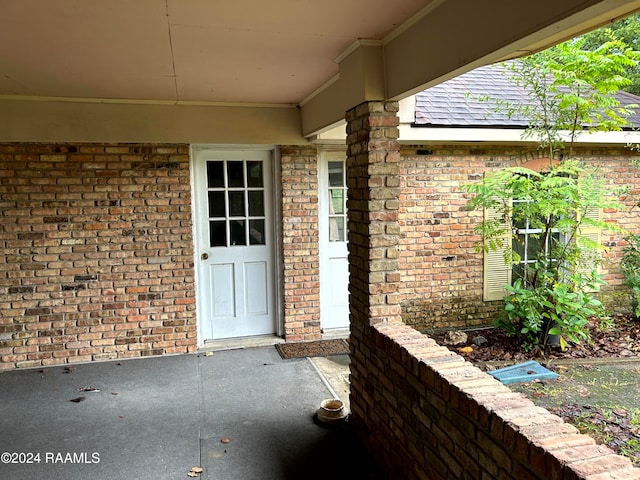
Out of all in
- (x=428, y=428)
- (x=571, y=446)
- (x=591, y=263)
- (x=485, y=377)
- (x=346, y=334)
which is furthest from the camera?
(x=591, y=263)

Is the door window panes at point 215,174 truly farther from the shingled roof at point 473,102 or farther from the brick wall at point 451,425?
the brick wall at point 451,425

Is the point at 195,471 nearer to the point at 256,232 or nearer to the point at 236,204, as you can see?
the point at 256,232

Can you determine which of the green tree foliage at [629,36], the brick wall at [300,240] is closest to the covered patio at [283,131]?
the brick wall at [300,240]

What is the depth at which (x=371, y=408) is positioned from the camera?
2957 millimetres

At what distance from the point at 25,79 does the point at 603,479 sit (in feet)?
14.6

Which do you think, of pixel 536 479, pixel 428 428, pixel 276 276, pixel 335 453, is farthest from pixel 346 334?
pixel 536 479

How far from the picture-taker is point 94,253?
466 centimetres

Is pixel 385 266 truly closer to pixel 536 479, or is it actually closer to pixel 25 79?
pixel 536 479

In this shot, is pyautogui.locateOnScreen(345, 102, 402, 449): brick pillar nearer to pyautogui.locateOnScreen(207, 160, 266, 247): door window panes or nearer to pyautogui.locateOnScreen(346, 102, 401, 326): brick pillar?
pyautogui.locateOnScreen(346, 102, 401, 326): brick pillar

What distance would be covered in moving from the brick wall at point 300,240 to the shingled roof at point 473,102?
55.5 inches

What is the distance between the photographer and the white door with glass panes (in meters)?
5.48

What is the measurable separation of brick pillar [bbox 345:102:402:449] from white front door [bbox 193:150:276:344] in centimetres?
235

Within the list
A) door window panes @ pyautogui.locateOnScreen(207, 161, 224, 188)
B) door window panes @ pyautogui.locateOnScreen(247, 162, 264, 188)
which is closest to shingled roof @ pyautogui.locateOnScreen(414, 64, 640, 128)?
door window panes @ pyautogui.locateOnScreen(247, 162, 264, 188)

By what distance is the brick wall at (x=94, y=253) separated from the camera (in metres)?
4.51
